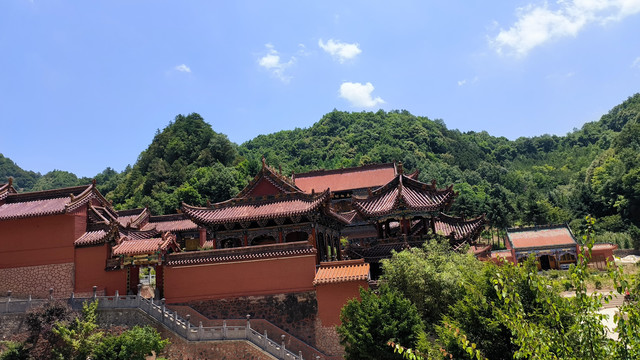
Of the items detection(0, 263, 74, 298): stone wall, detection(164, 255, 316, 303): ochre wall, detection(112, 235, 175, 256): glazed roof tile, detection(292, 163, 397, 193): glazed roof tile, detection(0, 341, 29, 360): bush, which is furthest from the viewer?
detection(292, 163, 397, 193): glazed roof tile

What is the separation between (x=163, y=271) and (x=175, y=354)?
4.00m

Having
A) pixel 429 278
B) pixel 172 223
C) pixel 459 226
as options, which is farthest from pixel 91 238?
pixel 459 226

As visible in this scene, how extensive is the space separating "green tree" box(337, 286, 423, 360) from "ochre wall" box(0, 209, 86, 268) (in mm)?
15025

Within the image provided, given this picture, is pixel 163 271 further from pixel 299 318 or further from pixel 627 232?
pixel 627 232

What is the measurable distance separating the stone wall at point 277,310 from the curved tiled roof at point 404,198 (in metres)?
5.13

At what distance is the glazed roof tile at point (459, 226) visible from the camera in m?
23.0

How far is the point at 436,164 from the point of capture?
3765 inches

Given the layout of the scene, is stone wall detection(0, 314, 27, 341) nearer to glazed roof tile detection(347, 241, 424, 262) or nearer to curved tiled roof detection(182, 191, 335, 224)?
curved tiled roof detection(182, 191, 335, 224)

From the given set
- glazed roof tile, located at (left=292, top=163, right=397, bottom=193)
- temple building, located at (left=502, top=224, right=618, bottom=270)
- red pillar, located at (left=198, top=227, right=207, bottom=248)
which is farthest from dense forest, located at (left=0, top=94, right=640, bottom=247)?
temple building, located at (left=502, top=224, right=618, bottom=270)

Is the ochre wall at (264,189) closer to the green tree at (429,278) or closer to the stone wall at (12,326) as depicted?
the green tree at (429,278)

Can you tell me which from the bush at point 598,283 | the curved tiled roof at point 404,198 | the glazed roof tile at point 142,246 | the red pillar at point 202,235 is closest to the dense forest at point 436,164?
the red pillar at point 202,235

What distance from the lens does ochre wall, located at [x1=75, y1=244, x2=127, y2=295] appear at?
21406 millimetres

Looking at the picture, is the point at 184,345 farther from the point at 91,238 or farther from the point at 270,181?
the point at 270,181

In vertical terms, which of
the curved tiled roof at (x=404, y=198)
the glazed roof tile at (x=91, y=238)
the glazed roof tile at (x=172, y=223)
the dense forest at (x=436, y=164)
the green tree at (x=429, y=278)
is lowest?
the green tree at (x=429, y=278)
